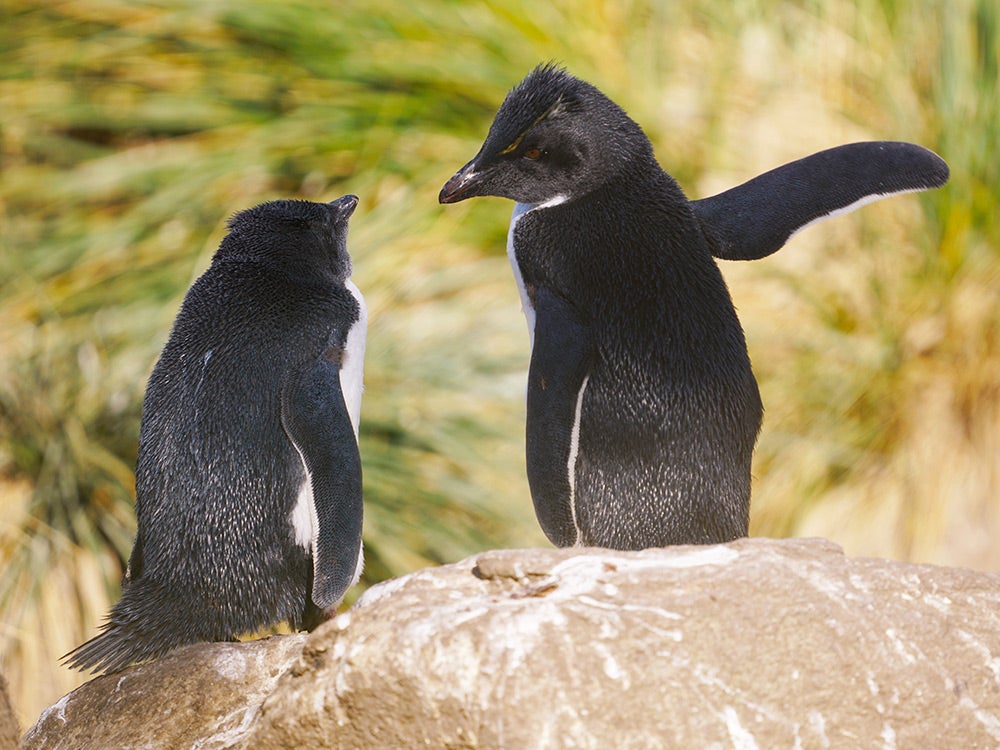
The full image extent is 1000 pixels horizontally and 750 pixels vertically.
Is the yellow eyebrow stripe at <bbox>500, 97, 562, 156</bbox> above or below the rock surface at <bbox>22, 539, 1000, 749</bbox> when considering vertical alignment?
above

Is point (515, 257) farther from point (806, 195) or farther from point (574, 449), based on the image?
point (806, 195)

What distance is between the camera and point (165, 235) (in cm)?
268

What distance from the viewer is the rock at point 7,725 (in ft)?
4.67

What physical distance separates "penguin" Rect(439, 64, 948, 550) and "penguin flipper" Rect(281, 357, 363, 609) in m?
0.22

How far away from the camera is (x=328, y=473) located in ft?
4.81

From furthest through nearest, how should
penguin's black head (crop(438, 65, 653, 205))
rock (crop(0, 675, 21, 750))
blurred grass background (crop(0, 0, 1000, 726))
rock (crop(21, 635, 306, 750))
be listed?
blurred grass background (crop(0, 0, 1000, 726)), penguin's black head (crop(438, 65, 653, 205)), rock (crop(0, 675, 21, 750)), rock (crop(21, 635, 306, 750))

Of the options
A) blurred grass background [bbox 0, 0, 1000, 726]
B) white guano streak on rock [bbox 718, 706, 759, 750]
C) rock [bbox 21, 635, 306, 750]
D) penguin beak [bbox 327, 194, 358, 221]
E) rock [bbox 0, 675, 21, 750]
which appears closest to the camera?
white guano streak on rock [bbox 718, 706, 759, 750]

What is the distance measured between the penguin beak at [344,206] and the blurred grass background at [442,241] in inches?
30.7

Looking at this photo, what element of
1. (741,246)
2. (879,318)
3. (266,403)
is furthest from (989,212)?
(266,403)

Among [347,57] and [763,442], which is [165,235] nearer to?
[347,57]

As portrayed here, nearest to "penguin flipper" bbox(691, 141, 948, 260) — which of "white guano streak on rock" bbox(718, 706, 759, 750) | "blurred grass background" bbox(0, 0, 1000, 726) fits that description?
"white guano streak on rock" bbox(718, 706, 759, 750)

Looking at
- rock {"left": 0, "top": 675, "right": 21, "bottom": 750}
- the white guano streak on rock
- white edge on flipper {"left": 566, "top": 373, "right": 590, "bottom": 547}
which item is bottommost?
rock {"left": 0, "top": 675, "right": 21, "bottom": 750}

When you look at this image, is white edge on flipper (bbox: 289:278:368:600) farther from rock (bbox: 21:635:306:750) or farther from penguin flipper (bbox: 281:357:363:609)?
rock (bbox: 21:635:306:750)

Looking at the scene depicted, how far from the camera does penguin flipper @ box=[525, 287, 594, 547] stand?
4.91 ft
